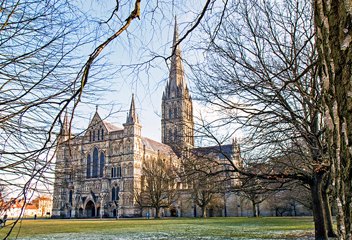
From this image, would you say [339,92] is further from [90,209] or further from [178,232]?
[90,209]

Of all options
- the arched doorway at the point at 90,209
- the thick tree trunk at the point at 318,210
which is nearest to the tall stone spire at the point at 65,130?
the thick tree trunk at the point at 318,210

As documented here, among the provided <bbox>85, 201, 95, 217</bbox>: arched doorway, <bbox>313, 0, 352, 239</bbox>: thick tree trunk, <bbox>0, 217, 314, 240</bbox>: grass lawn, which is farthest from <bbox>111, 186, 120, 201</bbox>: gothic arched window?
<bbox>313, 0, 352, 239</bbox>: thick tree trunk

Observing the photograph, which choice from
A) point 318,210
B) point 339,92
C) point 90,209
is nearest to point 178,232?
point 318,210

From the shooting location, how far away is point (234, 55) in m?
7.63

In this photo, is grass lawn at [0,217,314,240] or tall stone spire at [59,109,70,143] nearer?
tall stone spire at [59,109,70,143]

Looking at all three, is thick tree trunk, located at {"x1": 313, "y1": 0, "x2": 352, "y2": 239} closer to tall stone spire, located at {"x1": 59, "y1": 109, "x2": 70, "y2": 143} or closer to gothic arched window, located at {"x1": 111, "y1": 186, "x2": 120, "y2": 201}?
tall stone spire, located at {"x1": 59, "y1": 109, "x2": 70, "y2": 143}

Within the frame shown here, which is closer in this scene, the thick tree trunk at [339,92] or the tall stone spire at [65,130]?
the thick tree trunk at [339,92]

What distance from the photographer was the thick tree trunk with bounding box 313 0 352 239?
Answer: 122cm

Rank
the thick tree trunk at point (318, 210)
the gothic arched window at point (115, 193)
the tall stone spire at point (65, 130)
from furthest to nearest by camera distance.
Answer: the gothic arched window at point (115, 193) → the thick tree trunk at point (318, 210) → the tall stone spire at point (65, 130)

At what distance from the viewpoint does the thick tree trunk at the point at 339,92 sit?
122cm

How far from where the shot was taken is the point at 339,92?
1.25m

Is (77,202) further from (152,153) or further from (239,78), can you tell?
(239,78)

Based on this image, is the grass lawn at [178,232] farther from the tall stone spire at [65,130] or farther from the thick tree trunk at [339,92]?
the thick tree trunk at [339,92]

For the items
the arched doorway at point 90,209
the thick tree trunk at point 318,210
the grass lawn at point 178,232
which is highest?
the thick tree trunk at point 318,210
